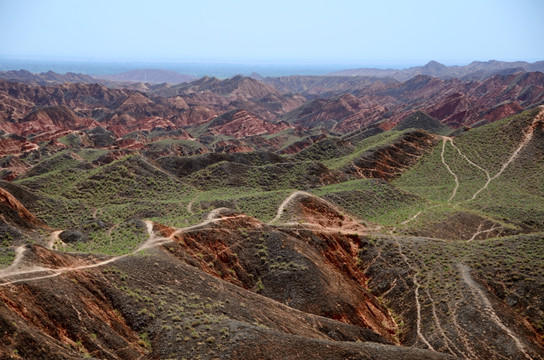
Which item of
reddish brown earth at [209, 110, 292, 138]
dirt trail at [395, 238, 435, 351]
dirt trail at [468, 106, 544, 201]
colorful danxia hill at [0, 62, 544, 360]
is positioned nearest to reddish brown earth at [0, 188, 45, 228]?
colorful danxia hill at [0, 62, 544, 360]

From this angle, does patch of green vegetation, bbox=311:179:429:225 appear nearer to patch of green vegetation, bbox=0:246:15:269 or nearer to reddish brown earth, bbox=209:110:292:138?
patch of green vegetation, bbox=0:246:15:269

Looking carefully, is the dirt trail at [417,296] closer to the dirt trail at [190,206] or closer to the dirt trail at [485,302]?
the dirt trail at [485,302]

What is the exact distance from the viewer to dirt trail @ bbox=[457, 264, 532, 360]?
26.8 m

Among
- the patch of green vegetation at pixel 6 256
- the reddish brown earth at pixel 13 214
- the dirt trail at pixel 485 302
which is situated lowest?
the dirt trail at pixel 485 302

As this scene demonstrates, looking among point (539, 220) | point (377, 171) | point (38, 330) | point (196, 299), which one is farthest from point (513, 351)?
point (377, 171)

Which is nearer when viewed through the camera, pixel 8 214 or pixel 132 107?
pixel 8 214

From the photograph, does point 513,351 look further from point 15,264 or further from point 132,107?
point 132,107

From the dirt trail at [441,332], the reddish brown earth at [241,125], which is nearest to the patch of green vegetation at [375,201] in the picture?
the dirt trail at [441,332]

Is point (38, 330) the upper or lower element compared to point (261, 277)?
upper


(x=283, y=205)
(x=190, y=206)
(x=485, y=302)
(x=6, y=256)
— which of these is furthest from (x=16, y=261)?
(x=190, y=206)

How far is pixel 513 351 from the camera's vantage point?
26266 mm

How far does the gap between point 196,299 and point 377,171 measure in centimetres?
6204

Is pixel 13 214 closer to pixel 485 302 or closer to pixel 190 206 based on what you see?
pixel 190 206

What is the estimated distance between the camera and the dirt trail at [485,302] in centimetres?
2680
